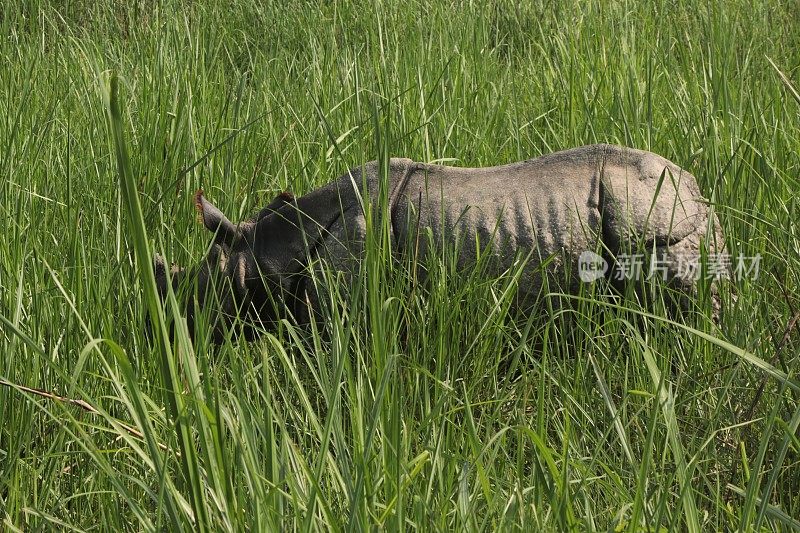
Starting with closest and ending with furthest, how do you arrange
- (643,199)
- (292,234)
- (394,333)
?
(394,333), (643,199), (292,234)

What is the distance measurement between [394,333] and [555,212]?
110 centimetres

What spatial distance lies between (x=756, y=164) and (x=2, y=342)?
2.31 meters

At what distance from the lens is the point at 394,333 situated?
6.34 ft

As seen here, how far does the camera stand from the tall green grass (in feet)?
5.40

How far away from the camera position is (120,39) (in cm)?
545

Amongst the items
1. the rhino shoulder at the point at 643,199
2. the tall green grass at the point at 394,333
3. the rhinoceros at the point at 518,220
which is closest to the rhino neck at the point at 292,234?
the rhinoceros at the point at 518,220

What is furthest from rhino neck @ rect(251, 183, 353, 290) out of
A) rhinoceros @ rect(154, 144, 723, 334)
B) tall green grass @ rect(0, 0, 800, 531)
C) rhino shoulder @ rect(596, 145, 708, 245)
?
rhino shoulder @ rect(596, 145, 708, 245)

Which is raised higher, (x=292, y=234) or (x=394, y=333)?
(x=394, y=333)

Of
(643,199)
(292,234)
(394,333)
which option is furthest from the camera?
(292,234)

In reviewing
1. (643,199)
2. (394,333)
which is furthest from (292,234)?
(394,333)

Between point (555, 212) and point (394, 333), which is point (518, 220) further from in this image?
point (394, 333)

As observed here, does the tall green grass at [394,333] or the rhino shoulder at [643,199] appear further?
the rhino shoulder at [643,199]

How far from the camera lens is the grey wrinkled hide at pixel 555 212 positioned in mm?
2867

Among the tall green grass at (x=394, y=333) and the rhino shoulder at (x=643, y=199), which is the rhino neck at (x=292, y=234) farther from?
the rhino shoulder at (x=643, y=199)
